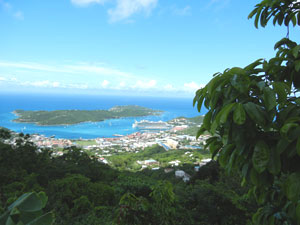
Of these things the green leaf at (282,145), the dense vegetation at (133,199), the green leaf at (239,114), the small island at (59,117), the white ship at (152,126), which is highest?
the green leaf at (239,114)

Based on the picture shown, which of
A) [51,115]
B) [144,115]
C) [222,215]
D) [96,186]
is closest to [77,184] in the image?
[96,186]

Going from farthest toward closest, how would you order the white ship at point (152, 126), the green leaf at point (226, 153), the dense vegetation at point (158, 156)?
the white ship at point (152, 126) → the dense vegetation at point (158, 156) → the green leaf at point (226, 153)

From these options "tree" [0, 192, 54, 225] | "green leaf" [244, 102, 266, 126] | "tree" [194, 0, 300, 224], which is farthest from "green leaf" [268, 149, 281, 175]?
"tree" [0, 192, 54, 225]

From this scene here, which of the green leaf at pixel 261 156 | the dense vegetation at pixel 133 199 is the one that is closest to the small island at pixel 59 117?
the dense vegetation at pixel 133 199

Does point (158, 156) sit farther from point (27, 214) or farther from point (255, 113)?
point (27, 214)

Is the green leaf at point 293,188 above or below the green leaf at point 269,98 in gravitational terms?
below

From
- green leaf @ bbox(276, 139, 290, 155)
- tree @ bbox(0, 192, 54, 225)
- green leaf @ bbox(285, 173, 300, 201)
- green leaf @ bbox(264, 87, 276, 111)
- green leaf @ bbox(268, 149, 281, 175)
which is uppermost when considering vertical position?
green leaf @ bbox(264, 87, 276, 111)

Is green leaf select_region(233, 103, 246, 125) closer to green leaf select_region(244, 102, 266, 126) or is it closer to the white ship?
green leaf select_region(244, 102, 266, 126)

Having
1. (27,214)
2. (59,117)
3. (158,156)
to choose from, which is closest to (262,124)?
(27,214)

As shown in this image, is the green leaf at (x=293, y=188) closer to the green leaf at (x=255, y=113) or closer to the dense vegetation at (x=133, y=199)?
the green leaf at (x=255, y=113)
